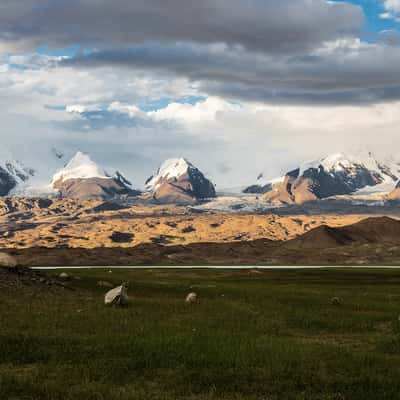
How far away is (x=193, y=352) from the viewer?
77.7ft

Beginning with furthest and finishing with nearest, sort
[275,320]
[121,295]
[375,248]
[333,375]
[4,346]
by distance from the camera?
[375,248] < [121,295] < [275,320] < [4,346] < [333,375]

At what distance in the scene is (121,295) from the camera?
Result: 132ft

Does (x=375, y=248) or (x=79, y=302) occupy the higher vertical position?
(x=79, y=302)

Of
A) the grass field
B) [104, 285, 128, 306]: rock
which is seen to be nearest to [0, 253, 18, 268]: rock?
the grass field

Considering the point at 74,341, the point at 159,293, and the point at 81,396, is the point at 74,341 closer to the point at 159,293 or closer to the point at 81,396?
the point at 81,396

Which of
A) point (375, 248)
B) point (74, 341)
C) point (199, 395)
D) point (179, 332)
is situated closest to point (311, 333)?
point (179, 332)

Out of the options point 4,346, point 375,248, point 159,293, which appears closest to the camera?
point 4,346

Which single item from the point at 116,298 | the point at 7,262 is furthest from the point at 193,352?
the point at 7,262

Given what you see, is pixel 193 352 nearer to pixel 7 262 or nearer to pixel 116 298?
pixel 116 298

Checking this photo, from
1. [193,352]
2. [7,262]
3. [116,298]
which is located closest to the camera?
[193,352]

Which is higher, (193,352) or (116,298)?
(193,352)

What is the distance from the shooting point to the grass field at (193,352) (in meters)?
18.7

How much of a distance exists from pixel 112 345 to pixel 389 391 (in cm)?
1120

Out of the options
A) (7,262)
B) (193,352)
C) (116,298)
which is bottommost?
(116,298)
